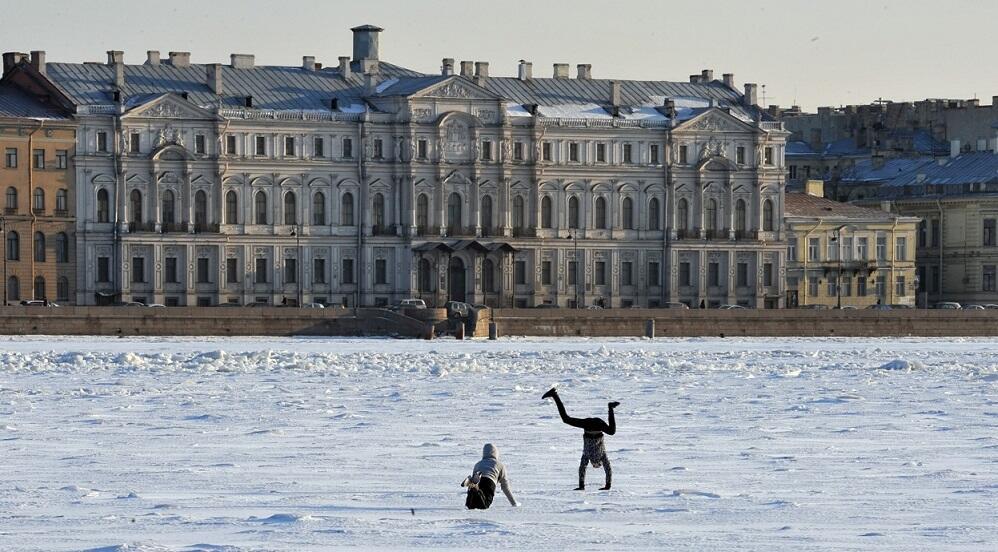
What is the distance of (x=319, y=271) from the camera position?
79.5 meters

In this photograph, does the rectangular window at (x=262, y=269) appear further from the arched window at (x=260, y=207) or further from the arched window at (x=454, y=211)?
the arched window at (x=454, y=211)

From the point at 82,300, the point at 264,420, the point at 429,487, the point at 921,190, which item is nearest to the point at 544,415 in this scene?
the point at 264,420

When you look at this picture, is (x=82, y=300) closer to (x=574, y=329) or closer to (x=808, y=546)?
(x=574, y=329)

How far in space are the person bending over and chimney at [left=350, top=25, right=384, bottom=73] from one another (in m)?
62.9

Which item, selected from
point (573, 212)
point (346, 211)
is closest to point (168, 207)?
point (346, 211)

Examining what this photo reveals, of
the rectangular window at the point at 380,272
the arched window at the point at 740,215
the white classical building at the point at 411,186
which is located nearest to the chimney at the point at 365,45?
the white classical building at the point at 411,186

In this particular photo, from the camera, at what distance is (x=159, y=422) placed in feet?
92.5

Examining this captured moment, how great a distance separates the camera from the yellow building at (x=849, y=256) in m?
87.1

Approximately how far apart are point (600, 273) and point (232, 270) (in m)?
12.7

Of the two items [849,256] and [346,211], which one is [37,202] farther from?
[849,256]

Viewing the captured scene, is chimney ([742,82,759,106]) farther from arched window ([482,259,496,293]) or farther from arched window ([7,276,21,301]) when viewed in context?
arched window ([7,276,21,301])

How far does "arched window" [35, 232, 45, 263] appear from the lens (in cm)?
7638

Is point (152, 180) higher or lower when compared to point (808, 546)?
higher

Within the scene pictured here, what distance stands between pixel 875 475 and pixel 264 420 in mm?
8799
